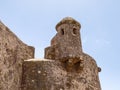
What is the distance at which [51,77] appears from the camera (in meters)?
12.3

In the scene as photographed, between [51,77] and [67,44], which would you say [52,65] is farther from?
[67,44]

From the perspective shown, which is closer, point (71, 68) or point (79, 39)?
point (71, 68)

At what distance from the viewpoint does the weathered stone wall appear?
39.4 ft

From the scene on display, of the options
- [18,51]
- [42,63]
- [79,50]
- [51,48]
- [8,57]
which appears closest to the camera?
[8,57]

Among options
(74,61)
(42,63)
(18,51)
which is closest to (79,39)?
(74,61)

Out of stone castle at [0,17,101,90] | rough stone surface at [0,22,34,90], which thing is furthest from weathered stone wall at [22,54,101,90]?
rough stone surface at [0,22,34,90]

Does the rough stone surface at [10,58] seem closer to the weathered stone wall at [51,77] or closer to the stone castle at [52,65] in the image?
the stone castle at [52,65]

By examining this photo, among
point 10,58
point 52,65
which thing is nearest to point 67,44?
point 52,65

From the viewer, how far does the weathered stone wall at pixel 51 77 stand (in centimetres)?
1202

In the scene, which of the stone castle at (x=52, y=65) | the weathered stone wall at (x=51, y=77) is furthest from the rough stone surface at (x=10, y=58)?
the weathered stone wall at (x=51, y=77)

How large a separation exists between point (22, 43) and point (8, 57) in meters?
1.59

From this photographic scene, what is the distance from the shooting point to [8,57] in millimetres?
10914

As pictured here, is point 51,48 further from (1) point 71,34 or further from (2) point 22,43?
(2) point 22,43

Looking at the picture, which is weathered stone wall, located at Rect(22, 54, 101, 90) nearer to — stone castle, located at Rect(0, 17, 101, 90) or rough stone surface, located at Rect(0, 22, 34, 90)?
stone castle, located at Rect(0, 17, 101, 90)
